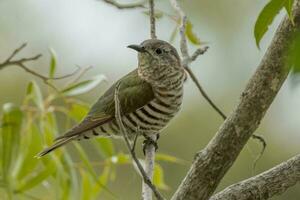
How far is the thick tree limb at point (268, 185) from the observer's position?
Answer: 7.88ft

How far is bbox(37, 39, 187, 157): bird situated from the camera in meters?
3.75

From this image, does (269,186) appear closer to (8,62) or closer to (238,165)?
(8,62)

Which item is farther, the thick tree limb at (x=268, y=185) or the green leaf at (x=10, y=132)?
the green leaf at (x=10, y=132)

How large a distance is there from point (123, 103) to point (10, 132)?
0.83 m

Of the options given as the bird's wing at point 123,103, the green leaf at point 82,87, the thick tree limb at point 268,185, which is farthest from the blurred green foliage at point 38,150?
the thick tree limb at point 268,185

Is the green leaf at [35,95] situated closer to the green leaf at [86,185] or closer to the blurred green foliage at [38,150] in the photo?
the blurred green foliage at [38,150]

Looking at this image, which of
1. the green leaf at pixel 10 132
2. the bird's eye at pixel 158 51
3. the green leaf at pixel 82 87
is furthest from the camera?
the bird's eye at pixel 158 51

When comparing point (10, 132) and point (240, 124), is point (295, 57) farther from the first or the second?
point (10, 132)

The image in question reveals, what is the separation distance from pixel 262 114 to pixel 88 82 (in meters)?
1.38

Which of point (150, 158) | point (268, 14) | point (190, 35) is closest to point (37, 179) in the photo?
point (150, 158)

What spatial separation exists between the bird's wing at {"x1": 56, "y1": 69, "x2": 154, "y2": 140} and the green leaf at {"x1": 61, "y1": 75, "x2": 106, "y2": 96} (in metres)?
0.36

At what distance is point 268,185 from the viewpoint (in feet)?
7.94

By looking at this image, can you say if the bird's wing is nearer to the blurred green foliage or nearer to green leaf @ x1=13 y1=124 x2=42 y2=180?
the blurred green foliage

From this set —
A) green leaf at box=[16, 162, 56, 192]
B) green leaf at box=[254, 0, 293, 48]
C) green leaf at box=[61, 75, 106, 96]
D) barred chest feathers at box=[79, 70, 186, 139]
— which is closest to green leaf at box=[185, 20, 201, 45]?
green leaf at box=[61, 75, 106, 96]
